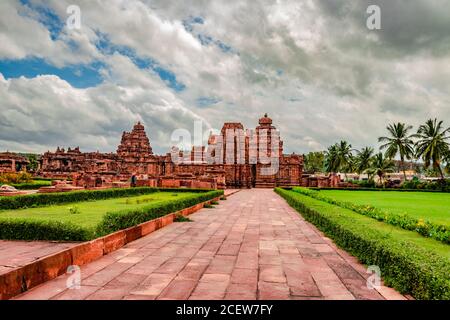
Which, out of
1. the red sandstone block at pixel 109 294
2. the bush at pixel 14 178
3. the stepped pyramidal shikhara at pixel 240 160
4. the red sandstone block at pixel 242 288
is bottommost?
the red sandstone block at pixel 242 288

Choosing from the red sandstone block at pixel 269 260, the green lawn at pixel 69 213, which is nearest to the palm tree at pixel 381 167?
the green lawn at pixel 69 213

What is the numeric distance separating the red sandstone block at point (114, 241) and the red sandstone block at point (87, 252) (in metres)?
0.18

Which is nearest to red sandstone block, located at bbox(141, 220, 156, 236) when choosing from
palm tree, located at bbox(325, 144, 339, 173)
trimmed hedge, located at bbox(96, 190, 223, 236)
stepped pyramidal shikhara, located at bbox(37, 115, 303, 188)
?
trimmed hedge, located at bbox(96, 190, 223, 236)

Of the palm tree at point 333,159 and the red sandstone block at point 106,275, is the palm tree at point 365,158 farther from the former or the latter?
the red sandstone block at point 106,275

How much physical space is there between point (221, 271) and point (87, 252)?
221 centimetres

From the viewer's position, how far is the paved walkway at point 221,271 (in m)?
3.89

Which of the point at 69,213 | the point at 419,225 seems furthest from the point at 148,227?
the point at 419,225

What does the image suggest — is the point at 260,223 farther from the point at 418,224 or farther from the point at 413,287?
the point at 413,287

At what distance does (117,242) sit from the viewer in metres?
6.18

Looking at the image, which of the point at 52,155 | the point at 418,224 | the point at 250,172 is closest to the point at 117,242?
the point at 418,224

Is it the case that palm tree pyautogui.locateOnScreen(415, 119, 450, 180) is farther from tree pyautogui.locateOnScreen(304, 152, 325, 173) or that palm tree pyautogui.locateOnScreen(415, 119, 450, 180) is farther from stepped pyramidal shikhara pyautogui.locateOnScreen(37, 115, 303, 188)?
tree pyautogui.locateOnScreen(304, 152, 325, 173)

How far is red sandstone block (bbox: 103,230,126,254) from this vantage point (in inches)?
226

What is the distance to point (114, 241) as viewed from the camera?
606 cm
